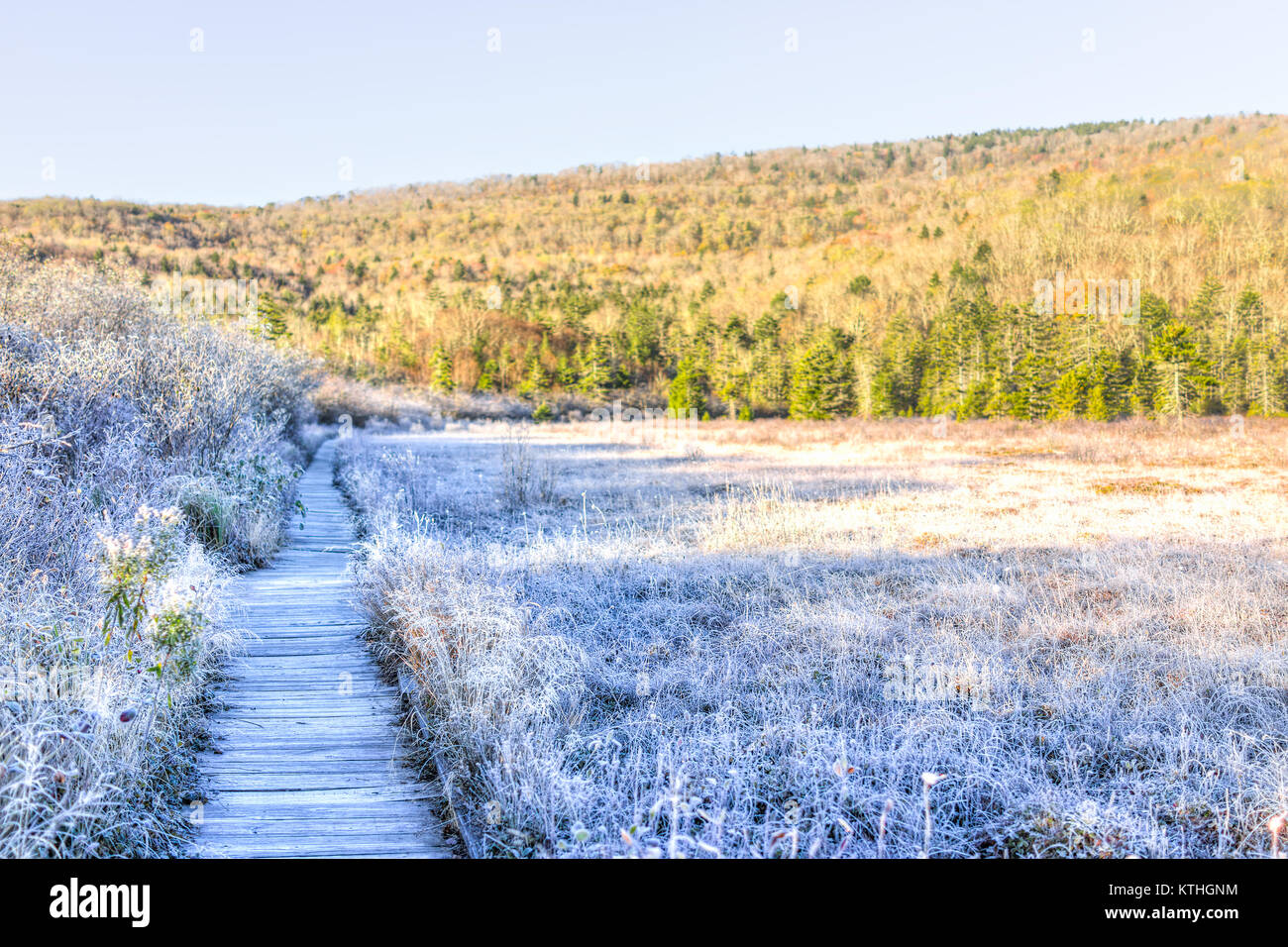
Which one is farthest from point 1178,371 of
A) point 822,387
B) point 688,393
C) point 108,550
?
point 108,550

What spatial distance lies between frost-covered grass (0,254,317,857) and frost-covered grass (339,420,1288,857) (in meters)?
1.29

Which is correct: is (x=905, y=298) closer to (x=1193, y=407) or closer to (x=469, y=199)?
(x=1193, y=407)

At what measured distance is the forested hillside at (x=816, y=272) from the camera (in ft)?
133

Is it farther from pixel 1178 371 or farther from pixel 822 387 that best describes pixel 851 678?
pixel 822 387

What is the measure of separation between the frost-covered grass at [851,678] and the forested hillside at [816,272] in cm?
1802

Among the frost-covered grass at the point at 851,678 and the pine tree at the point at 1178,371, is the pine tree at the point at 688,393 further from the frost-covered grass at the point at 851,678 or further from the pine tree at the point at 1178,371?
the frost-covered grass at the point at 851,678

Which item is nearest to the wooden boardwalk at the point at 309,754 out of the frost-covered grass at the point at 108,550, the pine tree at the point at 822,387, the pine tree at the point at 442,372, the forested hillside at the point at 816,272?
the frost-covered grass at the point at 108,550

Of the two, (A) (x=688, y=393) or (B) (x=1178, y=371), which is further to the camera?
(A) (x=688, y=393)

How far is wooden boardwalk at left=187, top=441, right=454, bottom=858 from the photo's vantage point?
293cm

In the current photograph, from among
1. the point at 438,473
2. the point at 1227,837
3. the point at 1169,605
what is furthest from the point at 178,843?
the point at 438,473

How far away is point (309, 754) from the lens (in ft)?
12.0

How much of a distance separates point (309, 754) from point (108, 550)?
4.76 feet

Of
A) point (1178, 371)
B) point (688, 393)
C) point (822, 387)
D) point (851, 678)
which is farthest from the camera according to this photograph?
→ point (688, 393)

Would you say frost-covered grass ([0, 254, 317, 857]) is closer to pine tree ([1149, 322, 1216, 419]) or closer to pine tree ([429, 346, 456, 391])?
pine tree ([1149, 322, 1216, 419])
